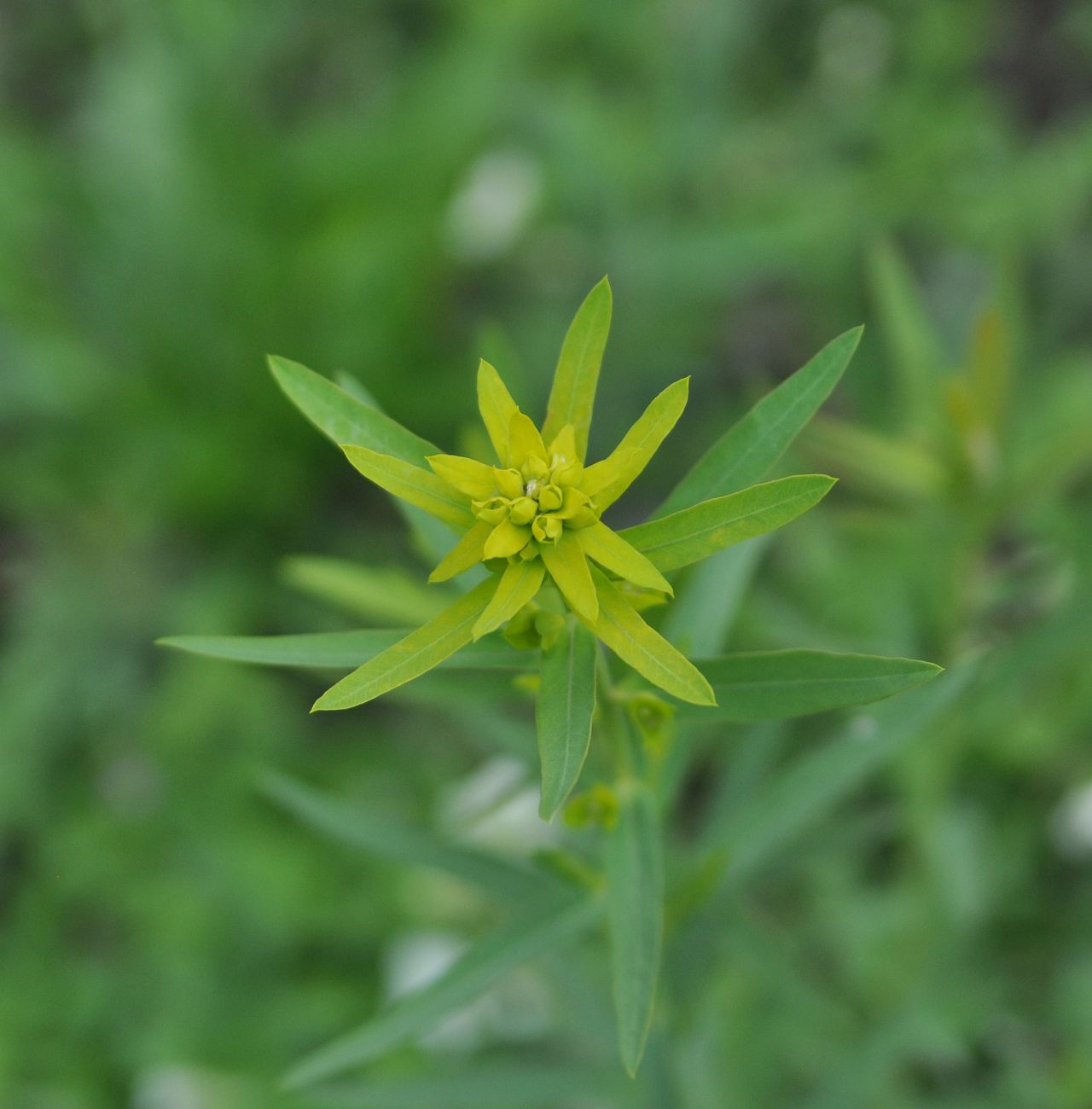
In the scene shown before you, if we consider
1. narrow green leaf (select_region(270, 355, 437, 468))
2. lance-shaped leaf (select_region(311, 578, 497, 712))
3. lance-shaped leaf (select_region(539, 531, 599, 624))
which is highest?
narrow green leaf (select_region(270, 355, 437, 468))

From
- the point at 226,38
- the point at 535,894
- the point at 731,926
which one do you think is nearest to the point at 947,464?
the point at 731,926

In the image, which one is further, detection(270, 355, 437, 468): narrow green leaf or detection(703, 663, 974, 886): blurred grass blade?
detection(703, 663, 974, 886): blurred grass blade

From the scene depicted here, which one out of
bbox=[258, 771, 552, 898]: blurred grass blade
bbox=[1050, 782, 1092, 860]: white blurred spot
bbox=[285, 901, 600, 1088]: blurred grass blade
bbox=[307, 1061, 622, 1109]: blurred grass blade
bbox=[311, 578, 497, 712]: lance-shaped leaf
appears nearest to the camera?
bbox=[311, 578, 497, 712]: lance-shaped leaf

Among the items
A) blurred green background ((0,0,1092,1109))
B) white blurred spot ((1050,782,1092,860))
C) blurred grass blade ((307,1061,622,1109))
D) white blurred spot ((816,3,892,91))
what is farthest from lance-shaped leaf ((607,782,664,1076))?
white blurred spot ((816,3,892,91))

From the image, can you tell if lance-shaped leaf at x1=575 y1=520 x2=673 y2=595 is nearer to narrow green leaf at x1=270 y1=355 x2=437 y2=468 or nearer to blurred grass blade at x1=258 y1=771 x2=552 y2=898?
narrow green leaf at x1=270 y1=355 x2=437 y2=468

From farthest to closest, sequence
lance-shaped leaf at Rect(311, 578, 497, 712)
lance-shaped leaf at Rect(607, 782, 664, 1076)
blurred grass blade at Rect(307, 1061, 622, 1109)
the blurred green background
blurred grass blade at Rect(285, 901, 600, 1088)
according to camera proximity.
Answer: the blurred green background < blurred grass blade at Rect(307, 1061, 622, 1109) < blurred grass blade at Rect(285, 901, 600, 1088) < lance-shaped leaf at Rect(607, 782, 664, 1076) < lance-shaped leaf at Rect(311, 578, 497, 712)

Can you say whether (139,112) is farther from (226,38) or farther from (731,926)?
(731,926)

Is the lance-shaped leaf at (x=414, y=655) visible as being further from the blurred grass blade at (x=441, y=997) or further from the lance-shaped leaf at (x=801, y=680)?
the blurred grass blade at (x=441, y=997)
